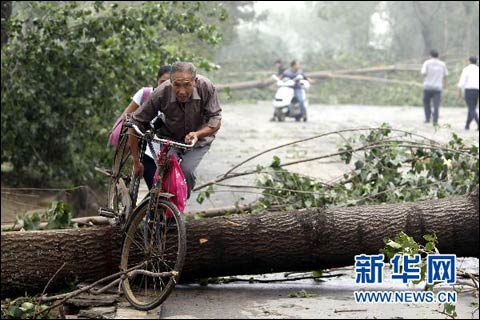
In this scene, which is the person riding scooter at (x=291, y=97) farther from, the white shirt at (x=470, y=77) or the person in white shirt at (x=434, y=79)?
the white shirt at (x=470, y=77)

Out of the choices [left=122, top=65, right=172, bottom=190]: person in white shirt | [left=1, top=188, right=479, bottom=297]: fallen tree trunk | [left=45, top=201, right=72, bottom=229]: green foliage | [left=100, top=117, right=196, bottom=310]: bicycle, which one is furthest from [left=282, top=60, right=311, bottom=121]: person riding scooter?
[left=100, top=117, right=196, bottom=310]: bicycle

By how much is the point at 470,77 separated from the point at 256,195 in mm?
9962

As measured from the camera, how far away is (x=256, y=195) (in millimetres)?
13258

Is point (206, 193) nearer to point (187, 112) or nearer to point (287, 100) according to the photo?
point (187, 112)

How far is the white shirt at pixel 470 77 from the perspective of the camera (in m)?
21.5

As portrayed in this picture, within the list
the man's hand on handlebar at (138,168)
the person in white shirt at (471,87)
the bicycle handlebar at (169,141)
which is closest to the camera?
the bicycle handlebar at (169,141)

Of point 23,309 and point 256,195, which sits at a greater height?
point 23,309

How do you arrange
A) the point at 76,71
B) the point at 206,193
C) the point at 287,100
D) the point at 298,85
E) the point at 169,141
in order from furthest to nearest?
the point at 287,100, the point at 298,85, the point at 76,71, the point at 206,193, the point at 169,141

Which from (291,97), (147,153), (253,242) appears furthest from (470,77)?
(147,153)

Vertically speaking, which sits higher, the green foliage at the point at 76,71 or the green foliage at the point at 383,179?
the green foliage at the point at 76,71

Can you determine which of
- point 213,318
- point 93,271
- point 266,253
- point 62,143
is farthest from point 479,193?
point 62,143

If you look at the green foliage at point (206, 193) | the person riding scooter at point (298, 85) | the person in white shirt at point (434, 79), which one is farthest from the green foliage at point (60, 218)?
the person riding scooter at point (298, 85)

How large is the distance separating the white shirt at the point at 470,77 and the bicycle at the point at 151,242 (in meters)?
15.2

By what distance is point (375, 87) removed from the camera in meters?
36.0
